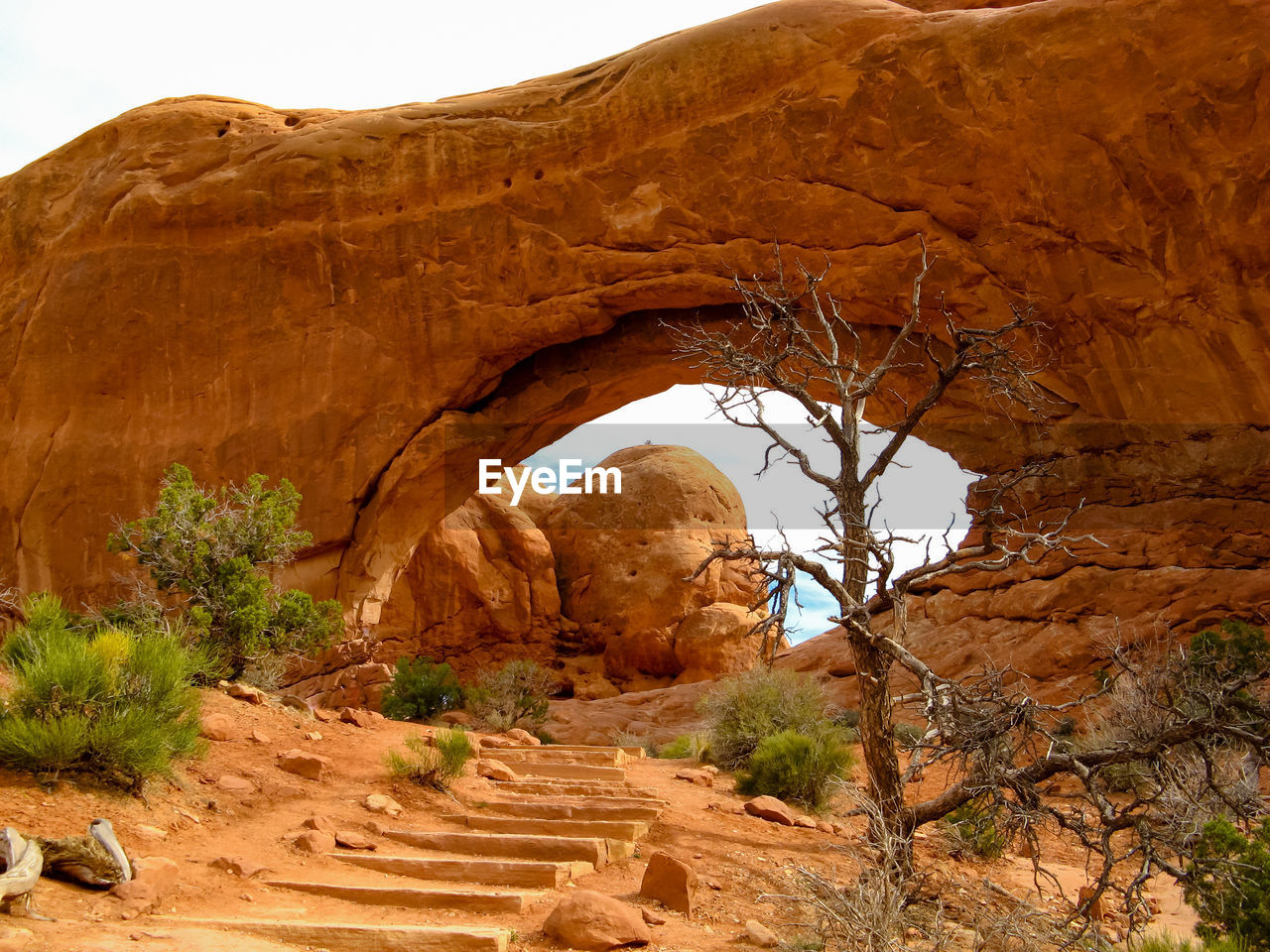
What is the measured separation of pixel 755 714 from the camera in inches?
460

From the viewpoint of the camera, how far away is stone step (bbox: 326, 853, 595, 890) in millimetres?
6191

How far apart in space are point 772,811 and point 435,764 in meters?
2.93

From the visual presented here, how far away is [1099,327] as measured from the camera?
41.8ft

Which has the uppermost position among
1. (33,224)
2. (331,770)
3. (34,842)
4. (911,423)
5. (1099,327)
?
(33,224)

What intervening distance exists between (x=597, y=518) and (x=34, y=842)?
1977cm

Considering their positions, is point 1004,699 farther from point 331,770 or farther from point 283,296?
point 283,296

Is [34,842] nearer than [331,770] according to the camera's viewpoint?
Yes

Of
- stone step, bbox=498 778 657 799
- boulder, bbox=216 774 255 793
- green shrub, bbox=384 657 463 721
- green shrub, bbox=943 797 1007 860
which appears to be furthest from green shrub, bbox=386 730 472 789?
green shrub, bbox=384 657 463 721

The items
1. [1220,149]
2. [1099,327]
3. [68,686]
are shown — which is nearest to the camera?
[68,686]

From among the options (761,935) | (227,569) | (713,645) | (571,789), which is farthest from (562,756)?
(713,645)

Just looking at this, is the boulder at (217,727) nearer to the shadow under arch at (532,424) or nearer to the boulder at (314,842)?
the boulder at (314,842)

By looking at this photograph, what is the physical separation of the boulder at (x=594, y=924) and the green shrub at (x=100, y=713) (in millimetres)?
2894

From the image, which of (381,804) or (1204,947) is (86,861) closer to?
(381,804)

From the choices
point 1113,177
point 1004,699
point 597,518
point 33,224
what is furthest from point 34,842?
point 597,518
